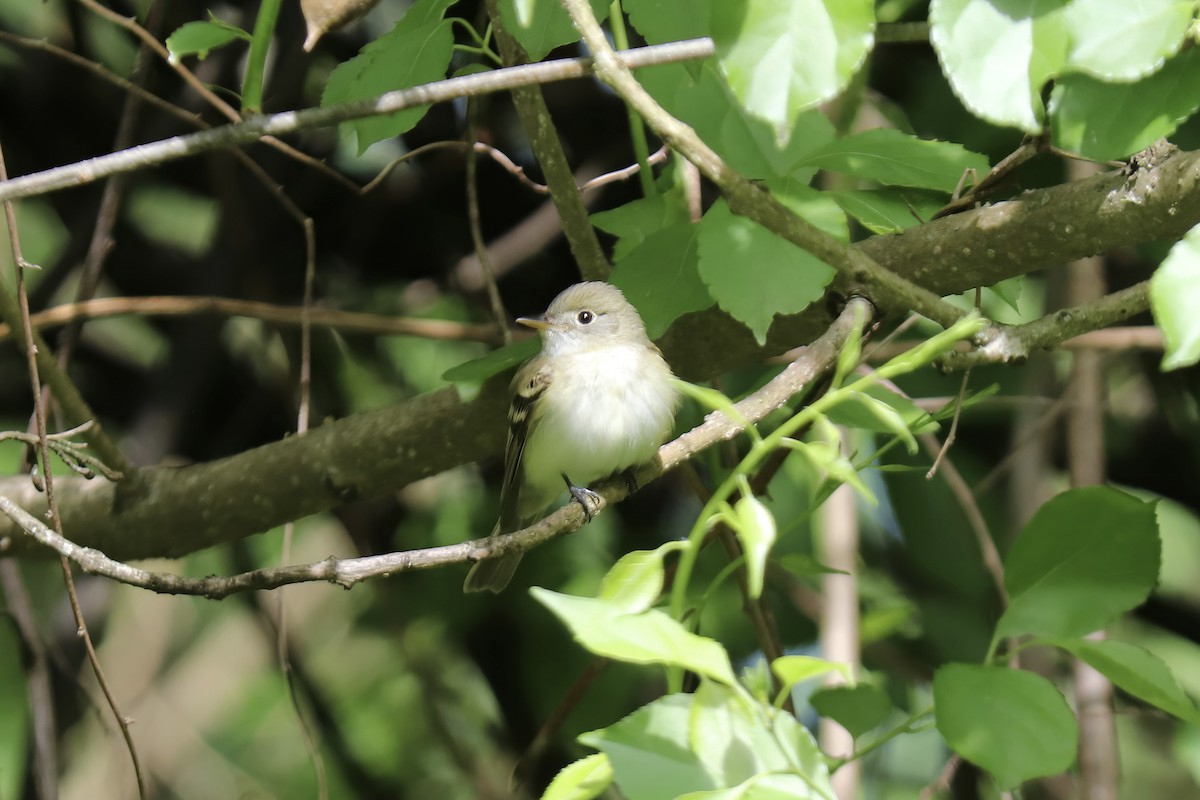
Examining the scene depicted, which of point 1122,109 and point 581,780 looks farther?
point 1122,109

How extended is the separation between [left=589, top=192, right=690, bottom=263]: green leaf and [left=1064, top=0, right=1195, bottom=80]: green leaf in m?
0.92

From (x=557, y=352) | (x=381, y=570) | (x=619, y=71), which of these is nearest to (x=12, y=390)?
(x=557, y=352)

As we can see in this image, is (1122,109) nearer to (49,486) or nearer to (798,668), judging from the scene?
(798,668)

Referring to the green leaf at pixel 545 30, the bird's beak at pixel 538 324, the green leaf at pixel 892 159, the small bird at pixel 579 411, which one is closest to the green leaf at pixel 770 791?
the green leaf at pixel 892 159

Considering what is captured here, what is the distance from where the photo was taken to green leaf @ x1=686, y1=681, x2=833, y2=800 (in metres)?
1.04

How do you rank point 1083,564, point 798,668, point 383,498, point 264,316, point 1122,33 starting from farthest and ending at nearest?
point 383,498, point 264,316, point 1083,564, point 1122,33, point 798,668

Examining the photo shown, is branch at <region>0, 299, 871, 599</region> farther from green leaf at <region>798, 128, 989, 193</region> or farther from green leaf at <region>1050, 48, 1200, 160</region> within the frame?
green leaf at <region>1050, 48, 1200, 160</region>

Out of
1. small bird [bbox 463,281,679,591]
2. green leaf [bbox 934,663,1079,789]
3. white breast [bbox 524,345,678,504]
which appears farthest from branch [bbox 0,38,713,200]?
white breast [bbox 524,345,678,504]

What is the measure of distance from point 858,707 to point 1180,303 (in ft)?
3.10

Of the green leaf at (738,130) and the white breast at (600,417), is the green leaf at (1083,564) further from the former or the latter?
the white breast at (600,417)

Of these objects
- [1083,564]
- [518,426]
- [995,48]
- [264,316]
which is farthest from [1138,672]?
[264,316]

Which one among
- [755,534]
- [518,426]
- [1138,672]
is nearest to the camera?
[755,534]

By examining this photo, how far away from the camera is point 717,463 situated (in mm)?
2234

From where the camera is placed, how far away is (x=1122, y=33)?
121 centimetres
